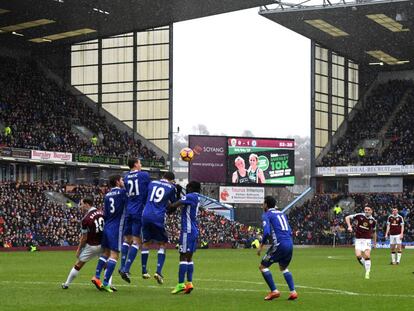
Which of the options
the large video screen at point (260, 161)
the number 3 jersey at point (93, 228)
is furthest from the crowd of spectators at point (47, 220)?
the number 3 jersey at point (93, 228)

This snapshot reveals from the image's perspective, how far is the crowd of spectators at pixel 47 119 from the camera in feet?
219

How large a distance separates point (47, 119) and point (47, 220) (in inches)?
569

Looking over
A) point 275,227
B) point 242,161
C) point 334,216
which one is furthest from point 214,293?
point 334,216

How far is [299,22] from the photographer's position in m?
71.5

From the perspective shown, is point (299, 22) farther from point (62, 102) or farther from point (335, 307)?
point (335, 307)

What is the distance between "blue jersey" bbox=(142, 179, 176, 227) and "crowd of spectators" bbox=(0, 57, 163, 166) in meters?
45.6

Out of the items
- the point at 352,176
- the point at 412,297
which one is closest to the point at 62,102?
the point at 352,176

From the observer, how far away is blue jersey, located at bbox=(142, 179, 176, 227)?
1891 cm

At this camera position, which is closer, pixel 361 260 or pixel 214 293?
pixel 214 293

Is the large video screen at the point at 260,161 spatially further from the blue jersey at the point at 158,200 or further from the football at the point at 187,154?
the blue jersey at the point at 158,200

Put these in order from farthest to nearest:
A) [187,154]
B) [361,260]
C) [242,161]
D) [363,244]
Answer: [242,161], [187,154], [361,260], [363,244]

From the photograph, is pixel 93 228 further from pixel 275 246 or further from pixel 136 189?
pixel 275 246

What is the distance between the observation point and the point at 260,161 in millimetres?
74875

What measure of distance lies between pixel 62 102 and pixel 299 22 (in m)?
21.1
